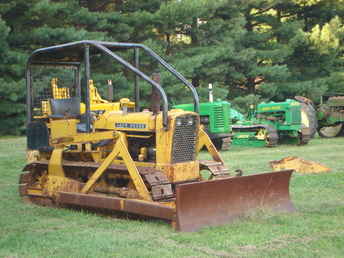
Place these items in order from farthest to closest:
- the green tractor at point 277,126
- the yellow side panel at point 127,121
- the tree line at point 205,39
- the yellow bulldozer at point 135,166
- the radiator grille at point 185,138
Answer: the tree line at point 205,39 < the green tractor at point 277,126 < the yellow side panel at point 127,121 < the radiator grille at point 185,138 < the yellow bulldozer at point 135,166

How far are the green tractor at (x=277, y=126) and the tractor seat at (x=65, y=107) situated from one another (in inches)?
361

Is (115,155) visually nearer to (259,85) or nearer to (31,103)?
(31,103)

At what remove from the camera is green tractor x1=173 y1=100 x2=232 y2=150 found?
16.2 m

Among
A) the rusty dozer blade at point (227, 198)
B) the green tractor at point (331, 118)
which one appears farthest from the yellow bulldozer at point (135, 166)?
the green tractor at point (331, 118)

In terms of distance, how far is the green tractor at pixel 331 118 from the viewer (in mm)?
20734

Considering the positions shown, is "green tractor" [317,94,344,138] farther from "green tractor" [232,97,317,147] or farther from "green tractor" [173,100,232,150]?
"green tractor" [173,100,232,150]

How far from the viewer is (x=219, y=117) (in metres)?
16.3

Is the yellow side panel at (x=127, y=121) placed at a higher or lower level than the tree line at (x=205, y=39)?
lower

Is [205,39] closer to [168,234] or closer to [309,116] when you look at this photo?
[309,116]

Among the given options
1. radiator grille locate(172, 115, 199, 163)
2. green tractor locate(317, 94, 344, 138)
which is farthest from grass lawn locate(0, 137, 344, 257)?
green tractor locate(317, 94, 344, 138)

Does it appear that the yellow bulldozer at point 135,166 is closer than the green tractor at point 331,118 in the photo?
Yes

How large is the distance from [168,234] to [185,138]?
1.64 m

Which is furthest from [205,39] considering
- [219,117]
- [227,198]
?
[227,198]

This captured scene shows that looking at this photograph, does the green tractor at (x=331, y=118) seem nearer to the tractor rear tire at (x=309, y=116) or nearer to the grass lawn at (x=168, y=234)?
the tractor rear tire at (x=309, y=116)
